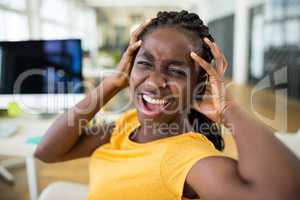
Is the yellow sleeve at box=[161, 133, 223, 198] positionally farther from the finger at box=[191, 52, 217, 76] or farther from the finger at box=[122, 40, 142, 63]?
the finger at box=[122, 40, 142, 63]

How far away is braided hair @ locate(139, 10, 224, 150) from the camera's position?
0.77 metres

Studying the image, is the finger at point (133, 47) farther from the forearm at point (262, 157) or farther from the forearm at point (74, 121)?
the forearm at point (262, 157)

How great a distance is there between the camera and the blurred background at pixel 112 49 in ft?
5.93

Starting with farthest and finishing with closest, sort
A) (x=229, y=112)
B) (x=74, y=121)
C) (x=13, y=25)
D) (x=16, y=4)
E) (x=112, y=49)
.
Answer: (x=112, y=49)
(x=16, y=4)
(x=13, y=25)
(x=74, y=121)
(x=229, y=112)

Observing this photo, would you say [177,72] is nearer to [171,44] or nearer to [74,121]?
[171,44]

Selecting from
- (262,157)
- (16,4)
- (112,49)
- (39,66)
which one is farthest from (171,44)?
(112,49)

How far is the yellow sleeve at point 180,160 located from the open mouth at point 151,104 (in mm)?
112

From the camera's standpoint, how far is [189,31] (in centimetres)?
77

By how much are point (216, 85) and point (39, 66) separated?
1387mm

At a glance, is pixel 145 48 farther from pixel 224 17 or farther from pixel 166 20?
pixel 224 17

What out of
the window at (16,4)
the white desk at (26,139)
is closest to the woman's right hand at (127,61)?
the white desk at (26,139)

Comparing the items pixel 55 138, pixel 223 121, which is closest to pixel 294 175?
pixel 223 121

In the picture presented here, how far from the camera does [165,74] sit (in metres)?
0.76

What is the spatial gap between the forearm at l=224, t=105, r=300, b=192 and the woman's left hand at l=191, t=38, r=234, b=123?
0.21 feet
